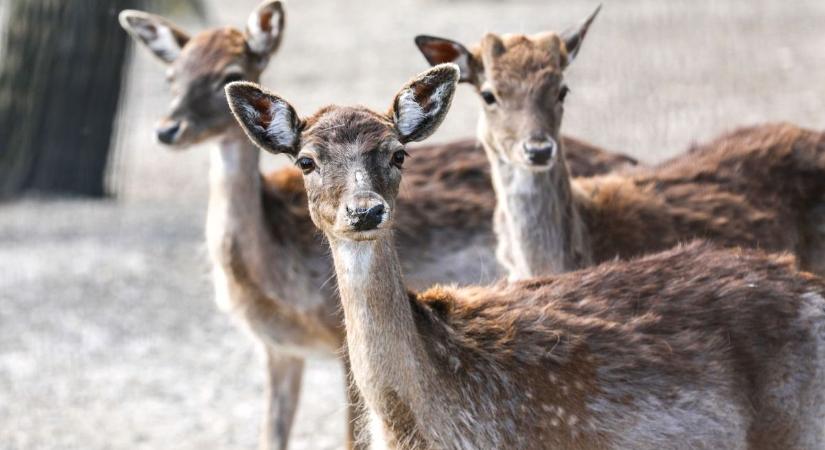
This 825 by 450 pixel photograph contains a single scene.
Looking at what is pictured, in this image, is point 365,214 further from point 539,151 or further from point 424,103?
point 539,151

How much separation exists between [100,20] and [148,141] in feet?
12.7

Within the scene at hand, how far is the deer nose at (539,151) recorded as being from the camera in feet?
24.3

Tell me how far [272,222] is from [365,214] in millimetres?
3464

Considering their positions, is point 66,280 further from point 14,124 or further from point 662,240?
point 662,240

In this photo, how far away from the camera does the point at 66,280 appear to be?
11984 millimetres

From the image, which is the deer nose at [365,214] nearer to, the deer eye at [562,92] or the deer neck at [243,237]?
the deer eye at [562,92]

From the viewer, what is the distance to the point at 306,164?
5.64m

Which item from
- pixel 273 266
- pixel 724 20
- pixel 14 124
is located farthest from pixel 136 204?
pixel 724 20

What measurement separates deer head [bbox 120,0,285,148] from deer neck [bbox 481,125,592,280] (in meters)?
1.71

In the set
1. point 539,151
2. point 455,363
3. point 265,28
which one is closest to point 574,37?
point 539,151

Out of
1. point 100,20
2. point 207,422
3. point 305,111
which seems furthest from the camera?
point 305,111

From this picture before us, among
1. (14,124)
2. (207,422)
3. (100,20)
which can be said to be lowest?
(207,422)

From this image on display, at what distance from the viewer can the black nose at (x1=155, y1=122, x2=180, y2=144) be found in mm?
8477

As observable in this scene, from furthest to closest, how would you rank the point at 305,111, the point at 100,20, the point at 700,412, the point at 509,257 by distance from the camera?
1. the point at 305,111
2. the point at 100,20
3. the point at 509,257
4. the point at 700,412
